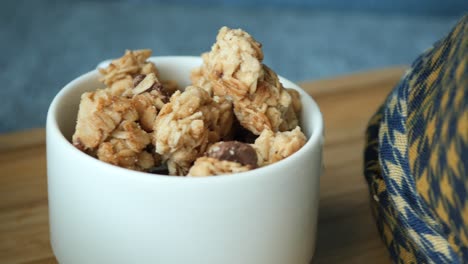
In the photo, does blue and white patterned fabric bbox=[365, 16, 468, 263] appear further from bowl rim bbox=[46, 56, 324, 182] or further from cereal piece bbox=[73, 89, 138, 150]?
cereal piece bbox=[73, 89, 138, 150]

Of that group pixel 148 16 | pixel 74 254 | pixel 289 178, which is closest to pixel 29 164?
pixel 74 254

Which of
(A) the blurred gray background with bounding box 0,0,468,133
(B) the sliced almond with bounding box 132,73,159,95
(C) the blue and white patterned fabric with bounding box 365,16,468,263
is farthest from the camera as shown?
(A) the blurred gray background with bounding box 0,0,468,133

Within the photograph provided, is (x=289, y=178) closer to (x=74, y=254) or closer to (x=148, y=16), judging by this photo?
(x=74, y=254)

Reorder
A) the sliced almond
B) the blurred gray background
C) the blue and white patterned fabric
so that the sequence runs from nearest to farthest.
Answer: the blue and white patterned fabric, the sliced almond, the blurred gray background

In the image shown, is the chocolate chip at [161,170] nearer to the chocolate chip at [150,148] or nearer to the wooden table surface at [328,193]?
the chocolate chip at [150,148]

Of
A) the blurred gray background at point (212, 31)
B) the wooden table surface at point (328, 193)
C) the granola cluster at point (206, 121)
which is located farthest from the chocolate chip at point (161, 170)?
the blurred gray background at point (212, 31)

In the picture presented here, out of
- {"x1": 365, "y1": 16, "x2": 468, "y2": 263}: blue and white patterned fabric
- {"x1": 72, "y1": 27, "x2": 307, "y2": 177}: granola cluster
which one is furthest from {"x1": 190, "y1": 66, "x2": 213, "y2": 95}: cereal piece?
{"x1": 365, "y1": 16, "x2": 468, "y2": 263}: blue and white patterned fabric

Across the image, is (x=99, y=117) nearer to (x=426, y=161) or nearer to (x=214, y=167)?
(x=214, y=167)

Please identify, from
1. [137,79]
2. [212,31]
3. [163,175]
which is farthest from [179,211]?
[212,31]
